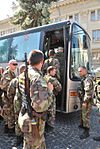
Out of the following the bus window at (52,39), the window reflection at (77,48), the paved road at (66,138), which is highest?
the bus window at (52,39)

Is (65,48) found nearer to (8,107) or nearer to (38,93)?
(8,107)

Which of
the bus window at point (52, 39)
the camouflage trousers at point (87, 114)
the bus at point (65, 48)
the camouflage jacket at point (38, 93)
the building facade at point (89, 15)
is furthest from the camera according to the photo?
the building facade at point (89, 15)

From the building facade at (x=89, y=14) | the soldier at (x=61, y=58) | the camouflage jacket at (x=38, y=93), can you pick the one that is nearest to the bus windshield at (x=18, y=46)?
the soldier at (x=61, y=58)

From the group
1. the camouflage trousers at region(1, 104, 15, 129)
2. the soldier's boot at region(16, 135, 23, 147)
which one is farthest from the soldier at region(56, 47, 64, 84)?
the soldier's boot at region(16, 135, 23, 147)

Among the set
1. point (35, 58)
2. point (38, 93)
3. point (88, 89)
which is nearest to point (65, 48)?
point (88, 89)

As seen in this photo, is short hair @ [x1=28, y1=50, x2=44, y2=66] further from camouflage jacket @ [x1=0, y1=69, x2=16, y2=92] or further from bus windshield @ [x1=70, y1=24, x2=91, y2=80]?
bus windshield @ [x1=70, y1=24, x2=91, y2=80]

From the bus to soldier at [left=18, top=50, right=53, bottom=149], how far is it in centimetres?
245

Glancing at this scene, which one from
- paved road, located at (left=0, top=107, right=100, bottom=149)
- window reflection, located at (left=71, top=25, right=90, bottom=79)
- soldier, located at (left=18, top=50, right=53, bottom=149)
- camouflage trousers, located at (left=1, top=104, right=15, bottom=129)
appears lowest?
paved road, located at (left=0, top=107, right=100, bottom=149)

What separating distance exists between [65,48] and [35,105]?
303 centimetres

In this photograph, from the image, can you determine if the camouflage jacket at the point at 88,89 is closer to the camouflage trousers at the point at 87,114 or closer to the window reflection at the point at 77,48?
the camouflage trousers at the point at 87,114

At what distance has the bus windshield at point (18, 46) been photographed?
560cm

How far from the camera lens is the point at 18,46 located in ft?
20.4

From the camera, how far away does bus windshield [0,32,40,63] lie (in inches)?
221

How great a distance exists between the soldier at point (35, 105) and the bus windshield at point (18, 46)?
3.43m
